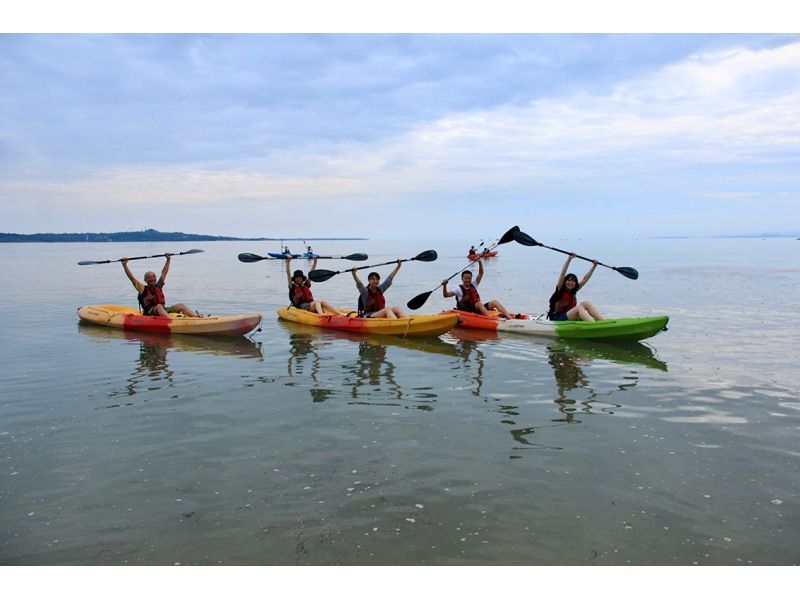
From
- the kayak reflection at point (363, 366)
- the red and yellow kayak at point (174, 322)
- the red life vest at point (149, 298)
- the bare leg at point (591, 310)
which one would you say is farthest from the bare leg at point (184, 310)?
the bare leg at point (591, 310)

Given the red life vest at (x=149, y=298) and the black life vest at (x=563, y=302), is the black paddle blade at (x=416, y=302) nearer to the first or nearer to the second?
the black life vest at (x=563, y=302)

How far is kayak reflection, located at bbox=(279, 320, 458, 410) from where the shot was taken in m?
8.81

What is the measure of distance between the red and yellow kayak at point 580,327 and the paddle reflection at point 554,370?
0.19 m

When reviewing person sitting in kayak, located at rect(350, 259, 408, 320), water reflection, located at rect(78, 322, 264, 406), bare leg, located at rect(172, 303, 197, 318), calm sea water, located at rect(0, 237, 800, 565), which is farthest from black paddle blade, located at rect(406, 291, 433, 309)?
bare leg, located at rect(172, 303, 197, 318)

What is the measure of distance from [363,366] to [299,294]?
20.7ft

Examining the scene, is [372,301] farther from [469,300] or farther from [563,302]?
[563,302]

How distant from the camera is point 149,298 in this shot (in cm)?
A: 1511

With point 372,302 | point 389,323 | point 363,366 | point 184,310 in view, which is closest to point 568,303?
point 389,323

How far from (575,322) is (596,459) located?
730 centimetres

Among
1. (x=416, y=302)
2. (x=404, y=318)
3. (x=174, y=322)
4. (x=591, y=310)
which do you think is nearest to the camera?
(x=591, y=310)

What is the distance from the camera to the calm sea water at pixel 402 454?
469cm

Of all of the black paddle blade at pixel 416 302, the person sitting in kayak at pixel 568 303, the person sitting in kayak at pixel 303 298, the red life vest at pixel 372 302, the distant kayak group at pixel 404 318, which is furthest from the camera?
the person sitting in kayak at pixel 303 298

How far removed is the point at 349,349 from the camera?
41.8 ft

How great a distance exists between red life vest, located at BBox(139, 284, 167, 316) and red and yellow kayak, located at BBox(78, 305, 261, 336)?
0.84 ft
